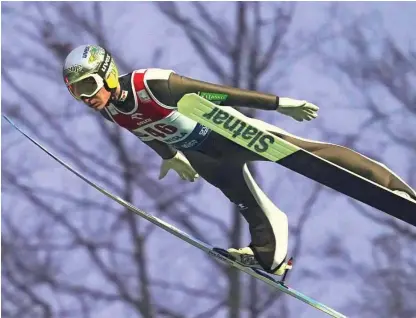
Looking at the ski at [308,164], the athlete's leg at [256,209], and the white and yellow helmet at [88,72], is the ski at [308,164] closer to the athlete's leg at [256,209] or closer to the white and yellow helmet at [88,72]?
the athlete's leg at [256,209]

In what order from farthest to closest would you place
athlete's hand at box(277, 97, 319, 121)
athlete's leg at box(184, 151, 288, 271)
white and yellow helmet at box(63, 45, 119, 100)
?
athlete's leg at box(184, 151, 288, 271) → athlete's hand at box(277, 97, 319, 121) → white and yellow helmet at box(63, 45, 119, 100)

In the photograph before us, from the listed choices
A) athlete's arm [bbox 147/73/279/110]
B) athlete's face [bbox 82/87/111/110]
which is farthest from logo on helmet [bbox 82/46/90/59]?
athlete's arm [bbox 147/73/279/110]

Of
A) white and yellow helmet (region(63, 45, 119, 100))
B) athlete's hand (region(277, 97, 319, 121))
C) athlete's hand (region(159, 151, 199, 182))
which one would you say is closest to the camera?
white and yellow helmet (region(63, 45, 119, 100))

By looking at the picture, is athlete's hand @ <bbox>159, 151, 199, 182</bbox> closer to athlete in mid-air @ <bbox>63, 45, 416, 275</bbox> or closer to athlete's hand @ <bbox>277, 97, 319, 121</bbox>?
athlete in mid-air @ <bbox>63, 45, 416, 275</bbox>

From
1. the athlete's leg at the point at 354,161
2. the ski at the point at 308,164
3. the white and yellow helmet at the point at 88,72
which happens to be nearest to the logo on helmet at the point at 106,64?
the white and yellow helmet at the point at 88,72

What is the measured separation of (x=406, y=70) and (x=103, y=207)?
2466mm

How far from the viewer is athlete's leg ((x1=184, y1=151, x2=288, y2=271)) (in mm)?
4473

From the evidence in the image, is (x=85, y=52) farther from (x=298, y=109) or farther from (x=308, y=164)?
(x=308, y=164)

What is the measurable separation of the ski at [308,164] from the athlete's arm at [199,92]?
0.19ft

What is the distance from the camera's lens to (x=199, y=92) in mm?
4152

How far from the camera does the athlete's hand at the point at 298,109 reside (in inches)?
167

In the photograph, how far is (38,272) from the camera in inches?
312

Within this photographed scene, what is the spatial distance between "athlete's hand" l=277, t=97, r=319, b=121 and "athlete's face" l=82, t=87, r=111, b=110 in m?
0.72

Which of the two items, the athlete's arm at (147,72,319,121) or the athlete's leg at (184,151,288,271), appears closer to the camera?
the athlete's arm at (147,72,319,121)
